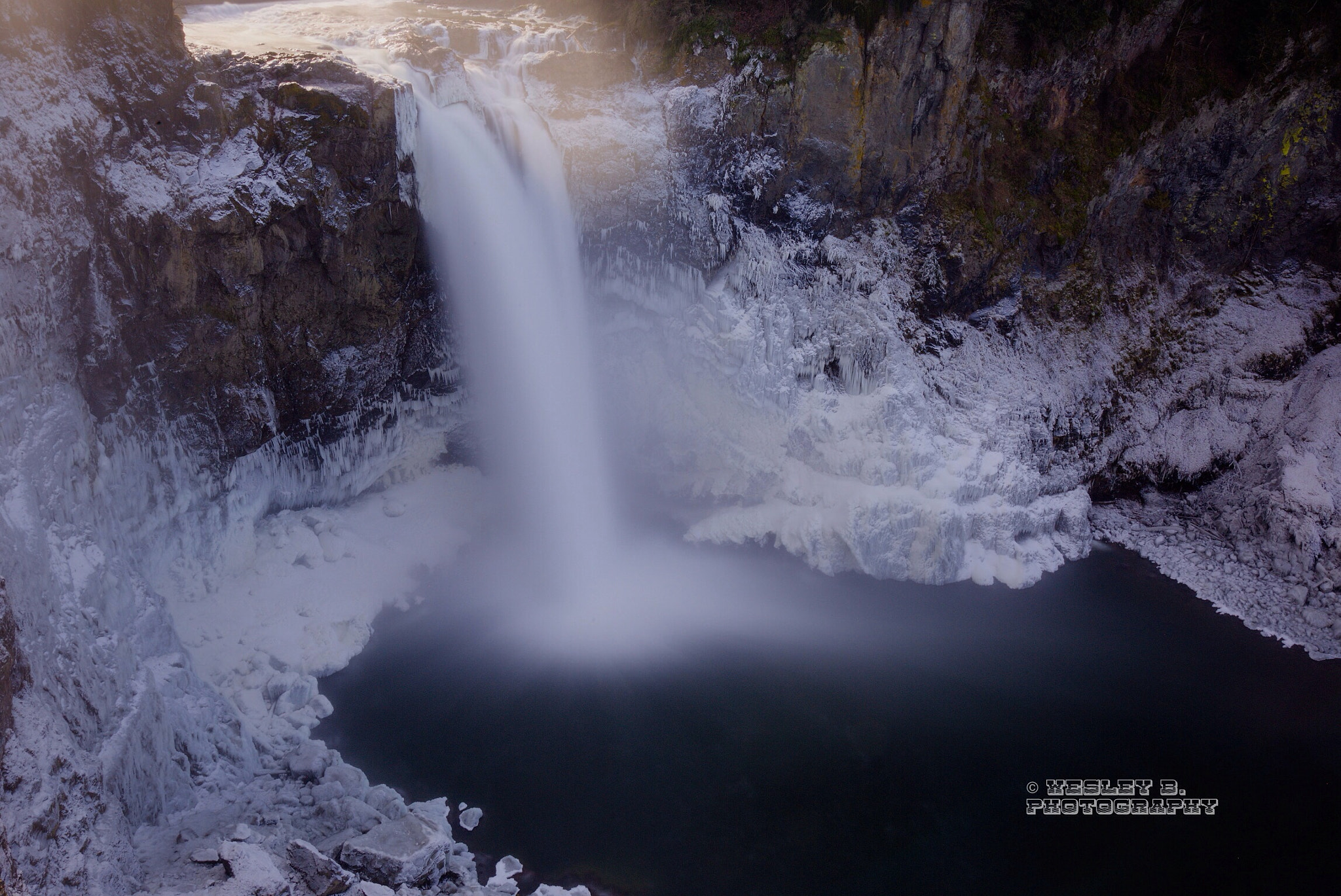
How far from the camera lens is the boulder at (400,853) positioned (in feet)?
31.1

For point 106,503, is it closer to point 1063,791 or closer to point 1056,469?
point 1063,791

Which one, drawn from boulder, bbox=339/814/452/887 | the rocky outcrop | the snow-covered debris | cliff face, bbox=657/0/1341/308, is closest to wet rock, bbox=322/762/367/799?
boulder, bbox=339/814/452/887

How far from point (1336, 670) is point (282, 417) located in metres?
18.5

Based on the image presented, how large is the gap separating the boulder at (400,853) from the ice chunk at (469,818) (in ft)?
1.55

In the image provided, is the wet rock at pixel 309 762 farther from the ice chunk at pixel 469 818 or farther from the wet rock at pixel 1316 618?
the wet rock at pixel 1316 618

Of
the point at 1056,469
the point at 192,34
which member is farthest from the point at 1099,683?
the point at 192,34

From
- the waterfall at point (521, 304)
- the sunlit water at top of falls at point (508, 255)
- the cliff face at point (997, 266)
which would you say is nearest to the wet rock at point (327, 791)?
the sunlit water at top of falls at point (508, 255)

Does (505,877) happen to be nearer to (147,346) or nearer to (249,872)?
(249,872)

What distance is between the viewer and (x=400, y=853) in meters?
9.64

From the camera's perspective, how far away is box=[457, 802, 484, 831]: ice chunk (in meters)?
10.8

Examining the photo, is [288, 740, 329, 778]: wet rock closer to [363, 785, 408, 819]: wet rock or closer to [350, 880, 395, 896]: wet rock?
[363, 785, 408, 819]: wet rock

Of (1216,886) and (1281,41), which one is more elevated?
(1281,41)

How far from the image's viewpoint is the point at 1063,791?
37.8ft

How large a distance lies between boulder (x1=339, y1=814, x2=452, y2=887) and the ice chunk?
1.55 ft
